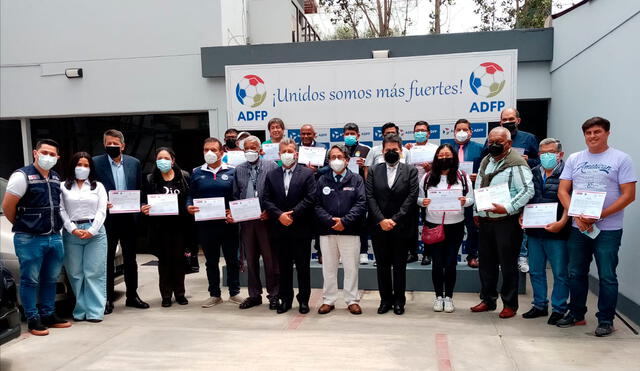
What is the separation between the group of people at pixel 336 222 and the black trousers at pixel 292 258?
0.05ft

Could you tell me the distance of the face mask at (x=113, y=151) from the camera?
5508 millimetres

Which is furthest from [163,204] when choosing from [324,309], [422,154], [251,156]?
[422,154]

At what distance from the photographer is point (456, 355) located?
13.5 feet

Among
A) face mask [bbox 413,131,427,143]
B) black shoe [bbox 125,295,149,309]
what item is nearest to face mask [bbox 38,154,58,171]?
black shoe [bbox 125,295,149,309]

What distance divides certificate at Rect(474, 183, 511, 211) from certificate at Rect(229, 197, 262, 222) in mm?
2393

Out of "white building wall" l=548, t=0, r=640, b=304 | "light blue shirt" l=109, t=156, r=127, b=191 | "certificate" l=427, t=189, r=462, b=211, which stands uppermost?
"white building wall" l=548, t=0, r=640, b=304

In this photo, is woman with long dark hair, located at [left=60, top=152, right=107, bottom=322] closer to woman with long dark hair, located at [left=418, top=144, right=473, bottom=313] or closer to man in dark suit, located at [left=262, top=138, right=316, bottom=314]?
man in dark suit, located at [left=262, top=138, right=316, bottom=314]

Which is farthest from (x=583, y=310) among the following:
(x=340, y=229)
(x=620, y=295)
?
(x=340, y=229)

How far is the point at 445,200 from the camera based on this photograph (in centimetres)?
514

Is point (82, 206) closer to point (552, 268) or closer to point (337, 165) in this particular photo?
point (337, 165)

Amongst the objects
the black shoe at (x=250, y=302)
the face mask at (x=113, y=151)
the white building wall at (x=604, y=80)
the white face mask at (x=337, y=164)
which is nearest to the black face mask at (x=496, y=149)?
the white building wall at (x=604, y=80)

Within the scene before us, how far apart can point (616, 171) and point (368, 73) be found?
353 cm

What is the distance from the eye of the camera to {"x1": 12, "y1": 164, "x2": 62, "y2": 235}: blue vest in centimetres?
464

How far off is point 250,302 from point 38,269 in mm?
2268
